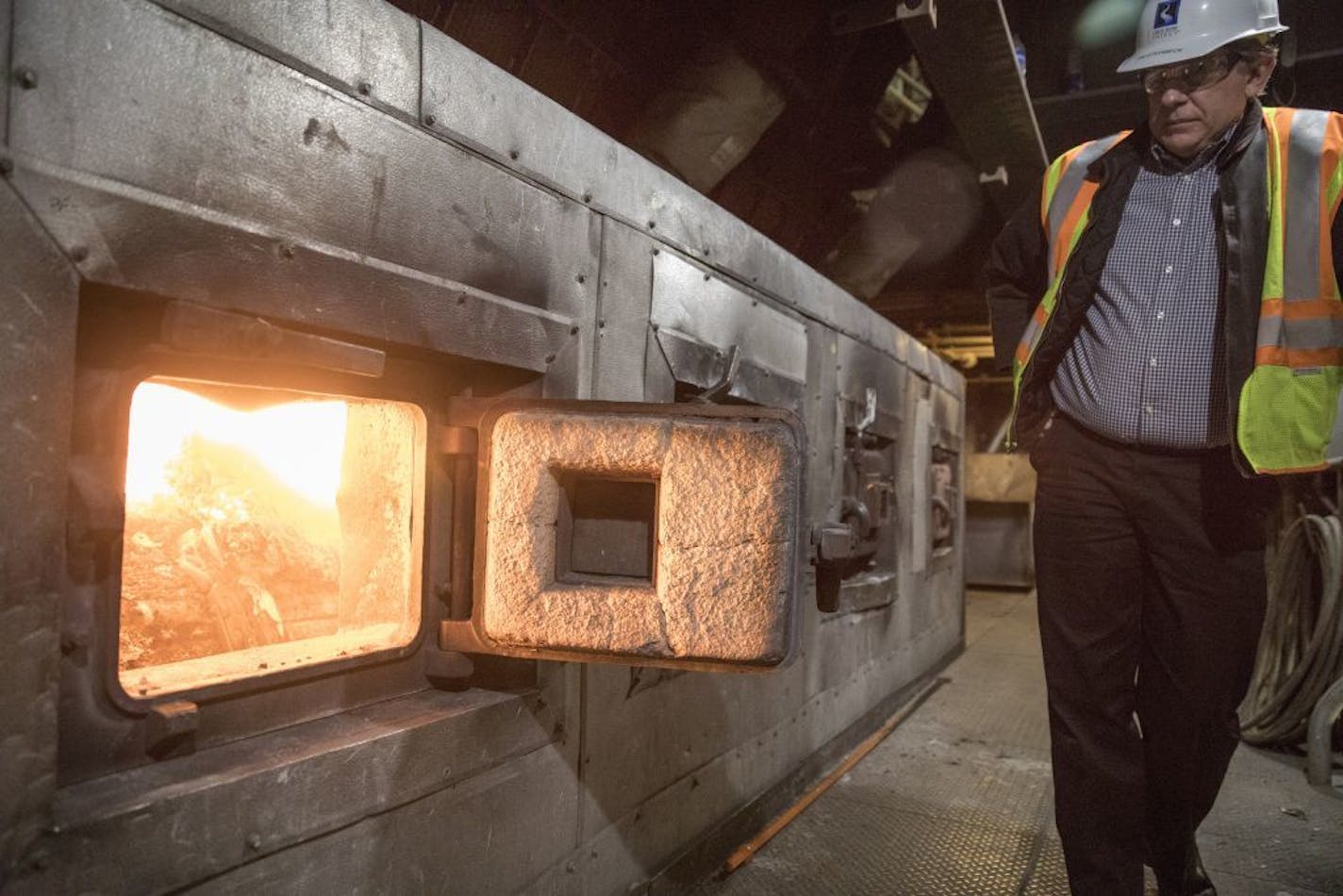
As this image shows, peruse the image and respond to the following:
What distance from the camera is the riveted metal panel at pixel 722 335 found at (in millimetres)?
2617

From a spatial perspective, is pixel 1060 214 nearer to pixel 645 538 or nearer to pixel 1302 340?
pixel 1302 340

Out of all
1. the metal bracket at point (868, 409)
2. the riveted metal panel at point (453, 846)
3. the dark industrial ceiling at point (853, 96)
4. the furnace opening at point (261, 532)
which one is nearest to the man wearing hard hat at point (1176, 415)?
the riveted metal panel at point (453, 846)

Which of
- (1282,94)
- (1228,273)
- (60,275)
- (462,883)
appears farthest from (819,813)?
(1282,94)

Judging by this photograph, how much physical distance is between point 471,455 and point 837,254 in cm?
506

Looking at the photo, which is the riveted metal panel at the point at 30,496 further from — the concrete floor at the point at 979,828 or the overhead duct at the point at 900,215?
the overhead duct at the point at 900,215

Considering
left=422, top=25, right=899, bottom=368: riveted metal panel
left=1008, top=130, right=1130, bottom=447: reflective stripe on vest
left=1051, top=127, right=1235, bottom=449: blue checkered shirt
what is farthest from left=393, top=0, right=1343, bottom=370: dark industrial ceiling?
left=1051, top=127, right=1235, bottom=449: blue checkered shirt

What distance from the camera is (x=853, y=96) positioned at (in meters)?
5.99

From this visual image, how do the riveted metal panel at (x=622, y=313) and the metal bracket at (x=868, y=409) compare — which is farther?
the metal bracket at (x=868, y=409)

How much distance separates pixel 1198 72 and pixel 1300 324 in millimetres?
689

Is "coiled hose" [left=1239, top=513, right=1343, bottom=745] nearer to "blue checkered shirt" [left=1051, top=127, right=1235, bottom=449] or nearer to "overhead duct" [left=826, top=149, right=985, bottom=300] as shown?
"blue checkered shirt" [left=1051, top=127, right=1235, bottom=449]

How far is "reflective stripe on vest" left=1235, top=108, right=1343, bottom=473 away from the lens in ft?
6.44

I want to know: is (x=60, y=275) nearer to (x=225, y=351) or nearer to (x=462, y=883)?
(x=225, y=351)

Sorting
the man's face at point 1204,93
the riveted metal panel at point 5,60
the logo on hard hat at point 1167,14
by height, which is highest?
the logo on hard hat at point 1167,14

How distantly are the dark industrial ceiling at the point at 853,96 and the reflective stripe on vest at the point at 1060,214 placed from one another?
1.90 m
